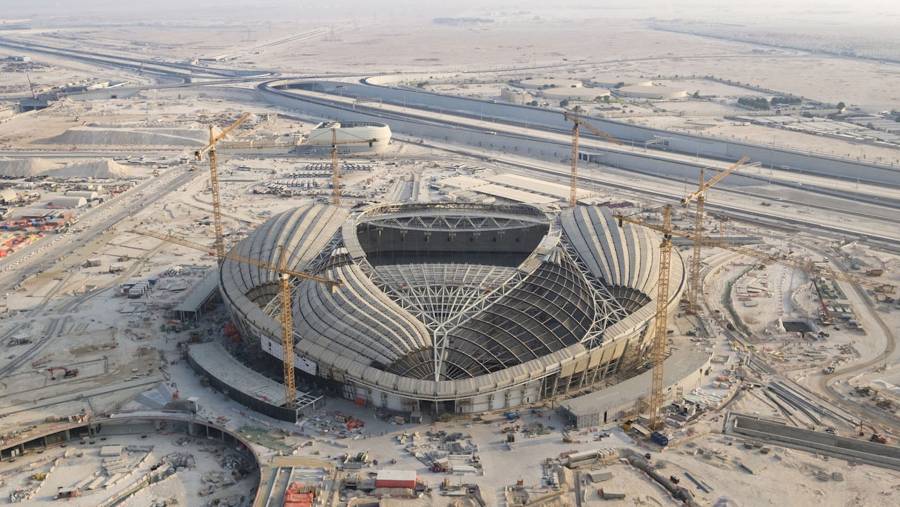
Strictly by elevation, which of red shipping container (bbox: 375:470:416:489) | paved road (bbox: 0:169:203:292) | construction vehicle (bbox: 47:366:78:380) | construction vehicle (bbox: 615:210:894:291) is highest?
paved road (bbox: 0:169:203:292)

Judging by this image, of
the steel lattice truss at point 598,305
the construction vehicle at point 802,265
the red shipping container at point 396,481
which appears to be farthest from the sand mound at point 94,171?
the red shipping container at point 396,481

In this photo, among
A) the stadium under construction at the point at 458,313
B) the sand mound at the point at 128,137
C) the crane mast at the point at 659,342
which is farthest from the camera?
the sand mound at the point at 128,137

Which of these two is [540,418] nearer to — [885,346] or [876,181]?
[885,346]

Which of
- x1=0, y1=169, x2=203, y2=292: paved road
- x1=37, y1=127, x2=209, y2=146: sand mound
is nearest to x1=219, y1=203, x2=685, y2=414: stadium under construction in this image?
x1=0, y1=169, x2=203, y2=292: paved road

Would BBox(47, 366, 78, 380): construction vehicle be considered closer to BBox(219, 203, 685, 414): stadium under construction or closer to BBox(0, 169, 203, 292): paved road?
BBox(219, 203, 685, 414): stadium under construction

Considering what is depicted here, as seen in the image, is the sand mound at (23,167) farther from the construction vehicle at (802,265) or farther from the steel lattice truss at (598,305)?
the steel lattice truss at (598,305)
